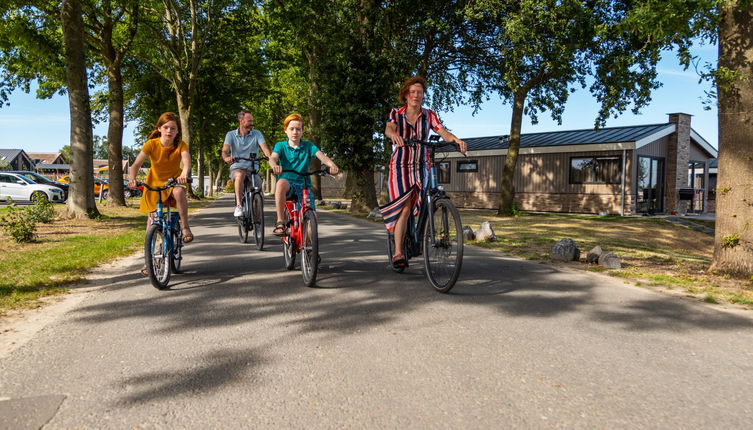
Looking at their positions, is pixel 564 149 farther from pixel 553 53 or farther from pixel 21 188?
pixel 21 188

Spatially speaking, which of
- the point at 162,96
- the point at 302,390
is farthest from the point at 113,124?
the point at 302,390

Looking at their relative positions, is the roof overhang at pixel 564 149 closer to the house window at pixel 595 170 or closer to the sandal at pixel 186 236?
the house window at pixel 595 170

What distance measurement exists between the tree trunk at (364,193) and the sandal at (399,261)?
43.8ft

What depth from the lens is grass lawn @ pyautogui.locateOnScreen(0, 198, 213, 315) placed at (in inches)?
215

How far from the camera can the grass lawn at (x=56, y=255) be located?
546 centimetres

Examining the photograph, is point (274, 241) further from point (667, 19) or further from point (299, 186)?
point (667, 19)

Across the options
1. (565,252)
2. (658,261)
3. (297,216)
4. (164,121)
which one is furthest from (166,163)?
(658,261)

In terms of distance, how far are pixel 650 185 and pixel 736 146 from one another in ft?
64.6

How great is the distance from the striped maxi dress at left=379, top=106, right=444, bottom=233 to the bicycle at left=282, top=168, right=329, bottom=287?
0.80 m

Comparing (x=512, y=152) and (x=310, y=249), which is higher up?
(x=512, y=152)

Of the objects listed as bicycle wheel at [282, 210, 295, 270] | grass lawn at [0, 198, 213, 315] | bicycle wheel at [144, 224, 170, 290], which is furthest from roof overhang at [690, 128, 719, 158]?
bicycle wheel at [144, 224, 170, 290]

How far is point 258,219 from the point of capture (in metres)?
8.88

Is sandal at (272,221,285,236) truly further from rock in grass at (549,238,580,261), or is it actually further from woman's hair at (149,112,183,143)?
rock in grass at (549,238,580,261)

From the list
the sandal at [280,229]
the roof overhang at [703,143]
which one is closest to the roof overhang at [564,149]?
the roof overhang at [703,143]
